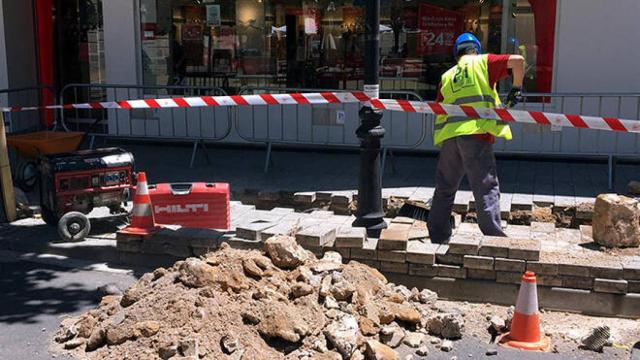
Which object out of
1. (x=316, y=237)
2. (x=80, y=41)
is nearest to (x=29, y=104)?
(x=80, y=41)

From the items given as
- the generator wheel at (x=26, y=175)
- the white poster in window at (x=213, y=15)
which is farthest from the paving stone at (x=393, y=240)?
the white poster in window at (x=213, y=15)

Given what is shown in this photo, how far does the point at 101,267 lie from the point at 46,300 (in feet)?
3.23

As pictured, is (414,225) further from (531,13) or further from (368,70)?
(531,13)

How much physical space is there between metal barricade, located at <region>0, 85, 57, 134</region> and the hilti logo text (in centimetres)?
693

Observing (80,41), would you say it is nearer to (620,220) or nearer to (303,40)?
(303,40)

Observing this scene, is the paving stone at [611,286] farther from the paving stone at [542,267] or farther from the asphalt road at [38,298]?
the asphalt road at [38,298]

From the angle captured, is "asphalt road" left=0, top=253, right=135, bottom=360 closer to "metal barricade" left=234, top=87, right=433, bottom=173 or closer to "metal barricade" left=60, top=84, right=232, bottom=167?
"metal barricade" left=234, top=87, right=433, bottom=173

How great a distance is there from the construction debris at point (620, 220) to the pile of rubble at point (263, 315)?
1754mm

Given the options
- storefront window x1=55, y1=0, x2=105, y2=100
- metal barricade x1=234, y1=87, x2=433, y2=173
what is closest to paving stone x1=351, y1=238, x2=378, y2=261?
metal barricade x1=234, y1=87, x2=433, y2=173

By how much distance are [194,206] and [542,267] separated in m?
3.55

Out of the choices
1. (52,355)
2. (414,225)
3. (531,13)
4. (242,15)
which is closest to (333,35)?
(242,15)

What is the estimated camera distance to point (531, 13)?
11.3 meters

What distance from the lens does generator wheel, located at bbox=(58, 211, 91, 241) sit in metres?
7.71

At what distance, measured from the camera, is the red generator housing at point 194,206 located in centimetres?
761
